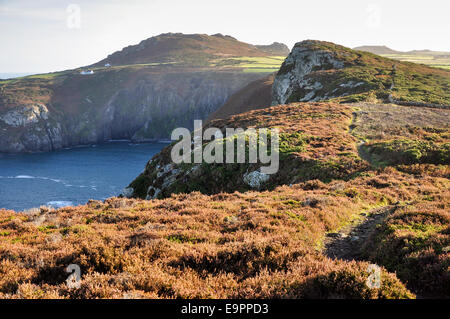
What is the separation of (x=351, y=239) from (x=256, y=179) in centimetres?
1221

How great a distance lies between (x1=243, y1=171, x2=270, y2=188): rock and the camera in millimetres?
22375

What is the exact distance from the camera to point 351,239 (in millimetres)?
10789

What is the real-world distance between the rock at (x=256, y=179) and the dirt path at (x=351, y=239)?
32.0 ft

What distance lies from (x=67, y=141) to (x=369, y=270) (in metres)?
164

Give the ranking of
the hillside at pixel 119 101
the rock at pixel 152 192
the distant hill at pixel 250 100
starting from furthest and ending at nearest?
the hillside at pixel 119 101 < the distant hill at pixel 250 100 < the rock at pixel 152 192

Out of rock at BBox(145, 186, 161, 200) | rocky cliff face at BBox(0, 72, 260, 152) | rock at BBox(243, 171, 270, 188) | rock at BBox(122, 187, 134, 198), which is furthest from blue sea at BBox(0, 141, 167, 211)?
rock at BBox(243, 171, 270, 188)

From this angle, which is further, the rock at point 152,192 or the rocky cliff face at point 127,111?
the rocky cliff face at point 127,111

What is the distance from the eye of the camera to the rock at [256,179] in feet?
73.4

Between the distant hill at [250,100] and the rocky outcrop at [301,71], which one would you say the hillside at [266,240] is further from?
the distant hill at [250,100]

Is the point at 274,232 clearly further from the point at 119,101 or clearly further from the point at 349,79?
the point at 119,101

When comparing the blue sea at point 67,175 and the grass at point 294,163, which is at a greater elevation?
the grass at point 294,163

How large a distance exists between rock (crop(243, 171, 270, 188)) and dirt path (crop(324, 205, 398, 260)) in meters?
9.74

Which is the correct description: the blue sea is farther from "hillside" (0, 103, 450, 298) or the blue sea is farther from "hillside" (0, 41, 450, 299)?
"hillside" (0, 103, 450, 298)

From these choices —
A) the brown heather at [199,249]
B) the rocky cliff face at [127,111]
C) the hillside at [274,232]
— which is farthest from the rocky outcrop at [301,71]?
the rocky cliff face at [127,111]
